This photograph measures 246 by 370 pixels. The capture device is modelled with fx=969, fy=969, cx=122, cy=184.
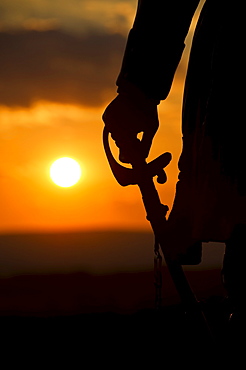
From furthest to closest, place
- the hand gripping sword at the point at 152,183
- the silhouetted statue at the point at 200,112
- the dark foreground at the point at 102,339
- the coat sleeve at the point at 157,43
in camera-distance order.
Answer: the dark foreground at the point at 102,339 < the hand gripping sword at the point at 152,183 < the coat sleeve at the point at 157,43 < the silhouetted statue at the point at 200,112

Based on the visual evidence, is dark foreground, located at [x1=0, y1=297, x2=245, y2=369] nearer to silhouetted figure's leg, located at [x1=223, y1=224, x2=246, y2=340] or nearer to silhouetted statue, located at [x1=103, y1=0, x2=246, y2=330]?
silhouetted figure's leg, located at [x1=223, y1=224, x2=246, y2=340]

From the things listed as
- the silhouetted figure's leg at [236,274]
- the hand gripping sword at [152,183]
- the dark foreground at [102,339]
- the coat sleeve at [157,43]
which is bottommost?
the dark foreground at [102,339]

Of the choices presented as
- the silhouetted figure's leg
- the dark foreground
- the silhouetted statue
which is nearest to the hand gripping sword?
the silhouetted statue

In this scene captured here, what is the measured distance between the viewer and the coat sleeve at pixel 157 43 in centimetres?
429

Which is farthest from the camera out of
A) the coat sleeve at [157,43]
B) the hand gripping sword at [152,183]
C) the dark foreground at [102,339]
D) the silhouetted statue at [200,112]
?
the dark foreground at [102,339]

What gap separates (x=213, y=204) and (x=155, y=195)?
1.36ft

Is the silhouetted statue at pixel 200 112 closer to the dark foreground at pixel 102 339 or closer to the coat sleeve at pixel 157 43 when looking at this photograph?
the coat sleeve at pixel 157 43

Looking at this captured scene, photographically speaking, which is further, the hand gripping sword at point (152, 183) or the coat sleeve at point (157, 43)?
the hand gripping sword at point (152, 183)

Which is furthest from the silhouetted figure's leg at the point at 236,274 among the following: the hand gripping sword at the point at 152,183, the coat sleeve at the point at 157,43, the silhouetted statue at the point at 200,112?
the coat sleeve at the point at 157,43

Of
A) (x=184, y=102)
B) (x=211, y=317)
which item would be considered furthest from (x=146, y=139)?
(x=211, y=317)

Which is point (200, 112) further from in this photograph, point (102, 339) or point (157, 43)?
point (102, 339)

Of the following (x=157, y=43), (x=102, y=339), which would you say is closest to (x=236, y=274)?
(x=157, y=43)

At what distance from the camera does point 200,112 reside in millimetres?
4309

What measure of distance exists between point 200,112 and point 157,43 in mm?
377
